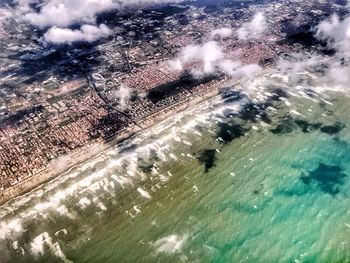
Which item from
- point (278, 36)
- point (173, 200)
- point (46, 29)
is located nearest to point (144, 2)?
point (46, 29)

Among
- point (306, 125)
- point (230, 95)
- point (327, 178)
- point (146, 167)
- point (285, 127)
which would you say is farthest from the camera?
point (230, 95)

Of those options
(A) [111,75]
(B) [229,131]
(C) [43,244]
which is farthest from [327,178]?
(A) [111,75]

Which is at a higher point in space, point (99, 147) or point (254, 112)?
point (99, 147)

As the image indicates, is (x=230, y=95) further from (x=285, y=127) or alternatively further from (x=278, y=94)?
(x=285, y=127)

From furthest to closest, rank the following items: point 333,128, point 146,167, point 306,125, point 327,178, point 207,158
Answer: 1. point 306,125
2. point 333,128
3. point 207,158
4. point 327,178
5. point 146,167

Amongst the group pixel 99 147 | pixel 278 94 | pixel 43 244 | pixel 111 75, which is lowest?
pixel 43 244

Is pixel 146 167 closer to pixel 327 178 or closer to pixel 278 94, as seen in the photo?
pixel 327 178

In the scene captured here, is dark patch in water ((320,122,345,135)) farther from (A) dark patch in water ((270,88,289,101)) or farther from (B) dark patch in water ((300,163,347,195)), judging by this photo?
(A) dark patch in water ((270,88,289,101))

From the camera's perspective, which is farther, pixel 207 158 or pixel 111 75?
pixel 111 75
